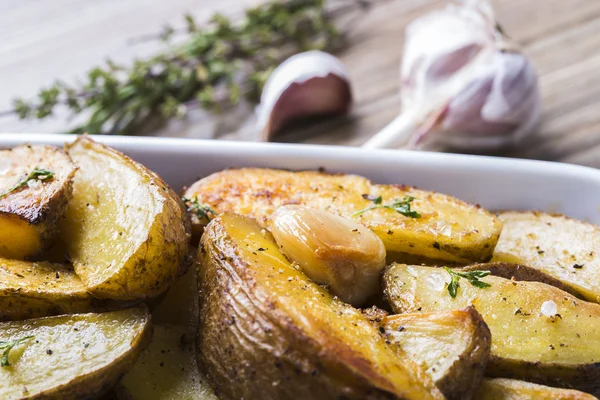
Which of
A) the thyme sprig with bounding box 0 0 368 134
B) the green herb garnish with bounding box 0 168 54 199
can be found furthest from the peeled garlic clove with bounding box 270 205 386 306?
Result: the thyme sprig with bounding box 0 0 368 134

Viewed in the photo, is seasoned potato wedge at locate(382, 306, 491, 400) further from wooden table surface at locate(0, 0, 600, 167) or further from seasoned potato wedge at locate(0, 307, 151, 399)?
wooden table surface at locate(0, 0, 600, 167)

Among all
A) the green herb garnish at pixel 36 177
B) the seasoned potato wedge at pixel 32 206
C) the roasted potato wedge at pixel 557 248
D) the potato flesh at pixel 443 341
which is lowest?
the roasted potato wedge at pixel 557 248

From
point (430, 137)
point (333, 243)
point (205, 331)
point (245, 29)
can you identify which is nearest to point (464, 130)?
point (430, 137)

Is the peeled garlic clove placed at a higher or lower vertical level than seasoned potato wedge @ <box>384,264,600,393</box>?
higher

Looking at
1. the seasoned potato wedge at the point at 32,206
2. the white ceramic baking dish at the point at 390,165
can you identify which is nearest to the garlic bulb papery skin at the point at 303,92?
the white ceramic baking dish at the point at 390,165

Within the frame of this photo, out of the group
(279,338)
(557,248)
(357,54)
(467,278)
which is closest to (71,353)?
(279,338)

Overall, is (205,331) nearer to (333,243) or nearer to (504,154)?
(333,243)

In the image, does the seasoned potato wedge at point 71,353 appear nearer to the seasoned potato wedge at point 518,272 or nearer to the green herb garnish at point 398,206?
the green herb garnish at point 398,206
